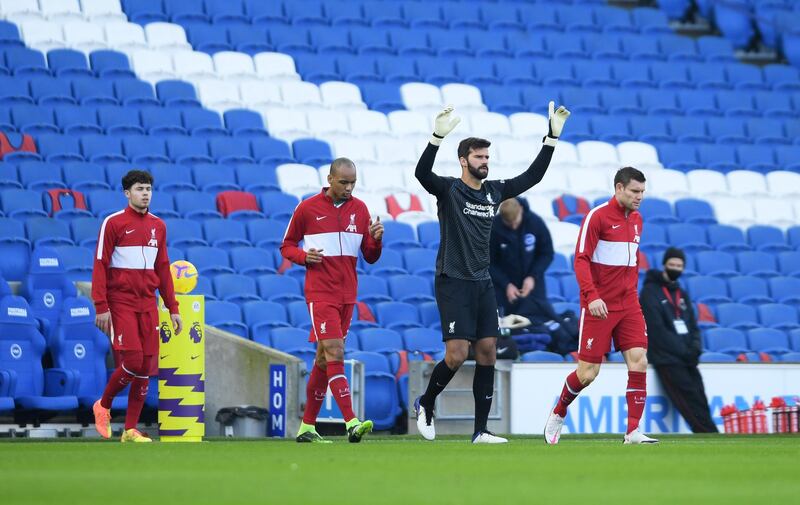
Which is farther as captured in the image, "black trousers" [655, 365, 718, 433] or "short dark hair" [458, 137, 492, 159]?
"black trousers" [655, 365, 718, 433]

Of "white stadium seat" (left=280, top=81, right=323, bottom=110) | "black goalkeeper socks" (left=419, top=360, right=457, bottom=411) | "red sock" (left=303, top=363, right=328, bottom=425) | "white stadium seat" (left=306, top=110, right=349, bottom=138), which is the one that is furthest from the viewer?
"white stadium seat" (left=280, top=81, right=323, bottom=110)

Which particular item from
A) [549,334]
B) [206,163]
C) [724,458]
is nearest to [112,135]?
[206,163]

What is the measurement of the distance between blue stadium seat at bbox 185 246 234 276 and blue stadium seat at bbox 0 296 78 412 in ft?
8.39

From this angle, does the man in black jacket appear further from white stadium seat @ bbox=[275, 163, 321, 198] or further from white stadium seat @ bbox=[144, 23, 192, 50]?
white stadium seat @ bbox=[144, 23, 192, 50]

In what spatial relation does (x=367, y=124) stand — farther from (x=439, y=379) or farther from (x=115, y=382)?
(x=439, y=379)

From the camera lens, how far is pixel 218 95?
17.6 metres

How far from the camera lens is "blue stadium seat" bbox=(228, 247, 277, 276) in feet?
47.4

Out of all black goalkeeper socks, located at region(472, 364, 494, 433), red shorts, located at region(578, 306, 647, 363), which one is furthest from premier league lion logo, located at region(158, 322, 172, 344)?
red shorts, located at region(578, 306, 647, 363)

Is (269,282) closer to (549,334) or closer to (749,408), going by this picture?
(549,334)

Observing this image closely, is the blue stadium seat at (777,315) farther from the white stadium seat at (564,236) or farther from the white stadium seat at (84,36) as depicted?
the white stadium seat at (84,36)

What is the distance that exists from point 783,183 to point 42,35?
407 inches

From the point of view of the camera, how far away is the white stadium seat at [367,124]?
17.9m

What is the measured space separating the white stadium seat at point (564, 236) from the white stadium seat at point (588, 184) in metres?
0.83

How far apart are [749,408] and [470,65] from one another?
7.96 metres
